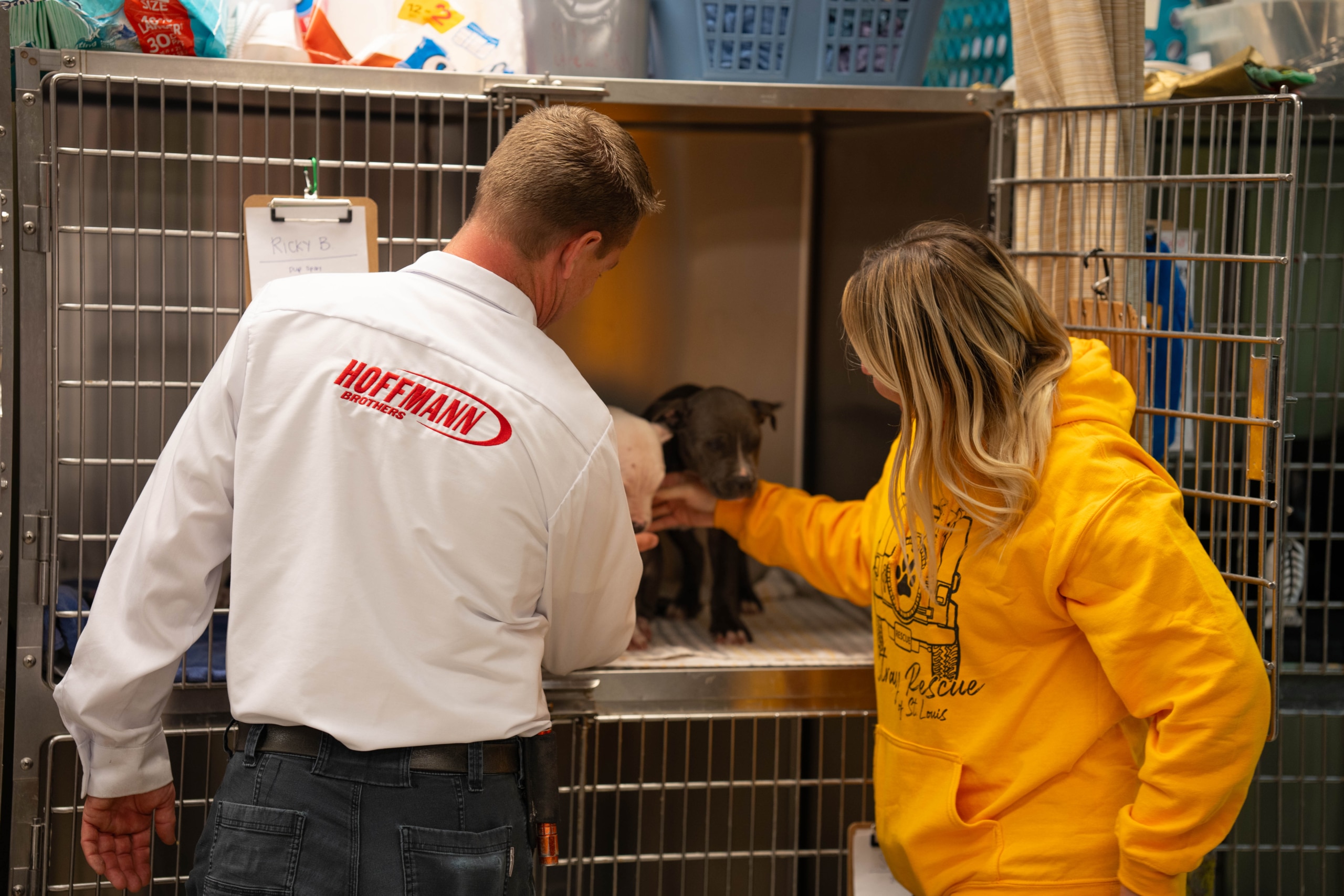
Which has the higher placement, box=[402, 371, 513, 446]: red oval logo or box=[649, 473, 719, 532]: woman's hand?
box=[402, 371, 513, 446]: red oval logo

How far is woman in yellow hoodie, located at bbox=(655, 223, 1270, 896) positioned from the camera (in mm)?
1062

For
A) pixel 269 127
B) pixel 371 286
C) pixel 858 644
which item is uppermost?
pixel 269 127

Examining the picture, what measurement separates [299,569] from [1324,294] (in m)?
1.78

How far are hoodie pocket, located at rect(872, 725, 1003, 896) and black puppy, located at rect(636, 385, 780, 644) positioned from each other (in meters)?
0.53

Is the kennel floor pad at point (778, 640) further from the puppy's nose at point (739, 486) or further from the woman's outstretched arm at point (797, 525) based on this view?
the puppy's nose at point (739, 486)

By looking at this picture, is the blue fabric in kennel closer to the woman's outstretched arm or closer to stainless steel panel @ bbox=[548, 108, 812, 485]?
the woman's outstretched arm

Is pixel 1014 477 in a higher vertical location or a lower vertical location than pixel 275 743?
higher

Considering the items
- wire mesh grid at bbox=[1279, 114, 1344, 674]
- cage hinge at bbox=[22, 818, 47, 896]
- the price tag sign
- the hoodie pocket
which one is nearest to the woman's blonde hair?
the hoodie pocket

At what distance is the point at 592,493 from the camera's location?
3.55 feet

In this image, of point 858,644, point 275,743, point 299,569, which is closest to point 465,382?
point 299,569

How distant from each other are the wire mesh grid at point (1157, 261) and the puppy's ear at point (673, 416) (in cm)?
62

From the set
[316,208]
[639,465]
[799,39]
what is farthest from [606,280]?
[316,208]

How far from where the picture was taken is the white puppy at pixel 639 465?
5.72 ft

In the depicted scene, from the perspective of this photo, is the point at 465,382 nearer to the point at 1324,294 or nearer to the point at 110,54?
the point at 110,54
